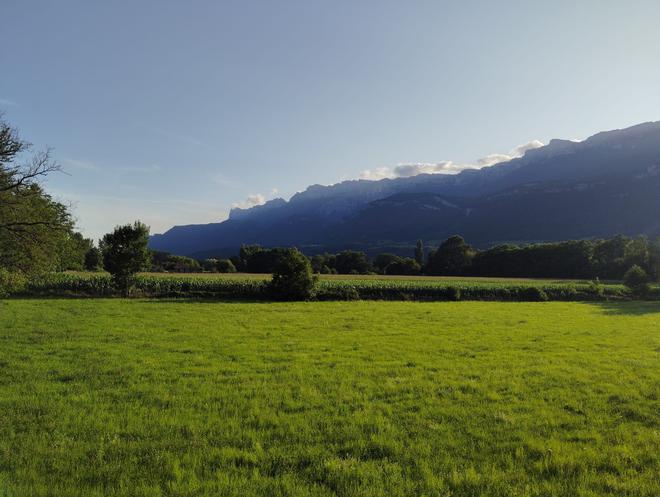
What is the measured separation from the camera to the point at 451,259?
391 feet

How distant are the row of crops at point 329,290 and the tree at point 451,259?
56.3 meters

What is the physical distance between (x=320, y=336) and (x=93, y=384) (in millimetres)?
11400

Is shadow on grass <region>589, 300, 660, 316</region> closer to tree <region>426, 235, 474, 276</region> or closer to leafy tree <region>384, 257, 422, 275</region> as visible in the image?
leafy tree <region>384, 257, 422, 275</region>

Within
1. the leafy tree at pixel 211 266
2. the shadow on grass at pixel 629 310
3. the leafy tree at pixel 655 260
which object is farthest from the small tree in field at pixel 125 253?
the leafy tree at pixel 655 260

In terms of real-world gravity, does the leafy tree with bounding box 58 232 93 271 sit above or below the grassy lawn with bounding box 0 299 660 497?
above

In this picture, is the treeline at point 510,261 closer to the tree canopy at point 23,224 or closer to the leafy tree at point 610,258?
the leafy tree at point 610,258

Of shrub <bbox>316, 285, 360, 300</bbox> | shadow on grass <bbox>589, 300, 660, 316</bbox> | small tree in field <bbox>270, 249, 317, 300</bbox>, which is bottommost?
shadow on grass <bbox>589, 300, 660, 316</bbox>

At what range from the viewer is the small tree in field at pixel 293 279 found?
154 feet

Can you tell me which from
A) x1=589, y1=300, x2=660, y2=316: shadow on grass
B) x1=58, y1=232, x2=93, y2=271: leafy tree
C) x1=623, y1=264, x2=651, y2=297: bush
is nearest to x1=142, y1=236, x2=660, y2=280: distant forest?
x1=623, y1=264, x2=651, y2=297: bush

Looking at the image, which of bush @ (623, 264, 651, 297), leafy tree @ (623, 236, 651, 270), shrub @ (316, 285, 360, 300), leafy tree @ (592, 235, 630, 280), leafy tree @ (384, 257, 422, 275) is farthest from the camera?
→ leafy tree @ (384, 257, 422, 275)

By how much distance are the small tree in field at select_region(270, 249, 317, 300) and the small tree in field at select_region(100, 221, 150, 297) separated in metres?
15.3

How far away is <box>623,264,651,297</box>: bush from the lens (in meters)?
56.9

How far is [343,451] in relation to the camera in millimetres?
7461

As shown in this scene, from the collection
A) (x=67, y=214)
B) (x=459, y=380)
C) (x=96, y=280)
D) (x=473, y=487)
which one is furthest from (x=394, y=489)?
(x=96, y=280)
